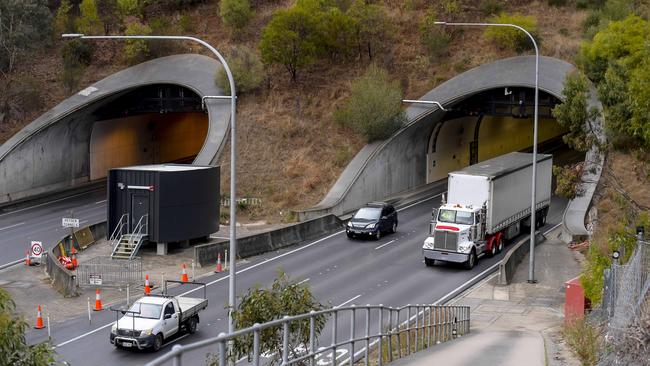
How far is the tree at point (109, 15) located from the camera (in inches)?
2709

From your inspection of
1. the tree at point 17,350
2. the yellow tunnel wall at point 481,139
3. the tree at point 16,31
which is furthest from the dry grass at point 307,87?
the tree at point 17,350

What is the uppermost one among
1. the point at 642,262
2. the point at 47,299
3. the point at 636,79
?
the point at 636,79

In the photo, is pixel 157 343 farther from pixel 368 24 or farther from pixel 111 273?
pixel 368 24

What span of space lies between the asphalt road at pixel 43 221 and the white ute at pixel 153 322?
13659 millimetres

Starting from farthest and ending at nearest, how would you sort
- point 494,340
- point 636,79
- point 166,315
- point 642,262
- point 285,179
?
point 285,179, point 636,79, point 166,315, point 494,340, point 642,262

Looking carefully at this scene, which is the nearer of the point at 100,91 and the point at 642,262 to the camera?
the point at 642,262

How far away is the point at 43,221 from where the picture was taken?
47.3 m

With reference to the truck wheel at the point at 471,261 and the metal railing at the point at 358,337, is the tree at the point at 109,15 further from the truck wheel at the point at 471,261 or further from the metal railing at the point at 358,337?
the metal railing at the point at 358,337

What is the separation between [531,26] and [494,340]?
131 ft

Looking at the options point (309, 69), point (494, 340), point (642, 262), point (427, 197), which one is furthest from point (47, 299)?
point (309, 69)

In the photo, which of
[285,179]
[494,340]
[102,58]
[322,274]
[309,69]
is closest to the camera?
[494,340]

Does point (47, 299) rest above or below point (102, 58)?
below

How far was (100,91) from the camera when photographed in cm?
5738

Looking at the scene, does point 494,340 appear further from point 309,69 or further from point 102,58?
point 102,58
